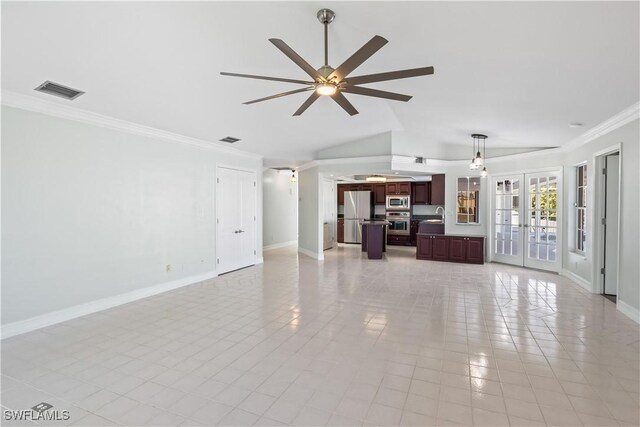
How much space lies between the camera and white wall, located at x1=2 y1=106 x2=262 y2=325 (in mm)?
3527

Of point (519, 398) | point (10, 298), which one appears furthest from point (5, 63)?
point (519, 398)

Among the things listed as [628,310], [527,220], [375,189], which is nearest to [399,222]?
[375,189]

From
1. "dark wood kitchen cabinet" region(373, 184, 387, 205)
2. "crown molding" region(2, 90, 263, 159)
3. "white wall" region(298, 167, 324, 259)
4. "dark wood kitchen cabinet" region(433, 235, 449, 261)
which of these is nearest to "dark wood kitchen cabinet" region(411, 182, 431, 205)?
"dark wood kitchen cabinet" region(373, 184, 387, 205)

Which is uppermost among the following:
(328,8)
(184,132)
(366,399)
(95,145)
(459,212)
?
(328,8)

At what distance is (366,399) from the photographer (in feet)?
7.68

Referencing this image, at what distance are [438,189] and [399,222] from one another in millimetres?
2550

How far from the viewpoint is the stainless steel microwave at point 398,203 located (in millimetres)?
10370

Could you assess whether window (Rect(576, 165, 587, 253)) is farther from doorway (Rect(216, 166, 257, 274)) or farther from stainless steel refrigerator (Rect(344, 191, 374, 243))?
doorway (Rect(216, 166, 257, 274))

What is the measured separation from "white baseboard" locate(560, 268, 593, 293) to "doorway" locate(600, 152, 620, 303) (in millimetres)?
246

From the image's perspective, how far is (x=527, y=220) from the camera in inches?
271

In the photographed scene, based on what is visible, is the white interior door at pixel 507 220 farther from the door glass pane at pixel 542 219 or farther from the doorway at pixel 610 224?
the doorway at pixel 610 224

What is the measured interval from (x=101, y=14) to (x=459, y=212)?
24.9ft

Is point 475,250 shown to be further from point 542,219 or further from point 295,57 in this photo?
point 295,57

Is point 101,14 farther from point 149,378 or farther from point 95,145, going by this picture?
point 149,378
